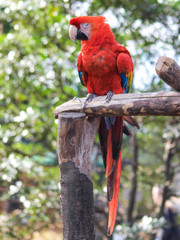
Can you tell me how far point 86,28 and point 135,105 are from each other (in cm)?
60

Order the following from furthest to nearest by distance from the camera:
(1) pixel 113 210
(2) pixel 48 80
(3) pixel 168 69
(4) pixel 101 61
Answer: (2) pixel 48 80 → (4) pixel 101 61 → (1) pixel 113 210 → (3) pixel 168 69

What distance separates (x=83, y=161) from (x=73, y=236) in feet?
0.93

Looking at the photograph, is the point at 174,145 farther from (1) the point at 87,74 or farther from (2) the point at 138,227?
(1) the point at 87,74

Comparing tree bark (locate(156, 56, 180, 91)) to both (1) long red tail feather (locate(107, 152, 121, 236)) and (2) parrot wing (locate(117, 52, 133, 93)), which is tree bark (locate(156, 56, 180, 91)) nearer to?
(2) parrot wing (locate(117, 52, 133, 93))

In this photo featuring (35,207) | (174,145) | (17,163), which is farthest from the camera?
(174,145)

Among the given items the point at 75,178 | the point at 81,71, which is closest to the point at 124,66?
the point at 81,71

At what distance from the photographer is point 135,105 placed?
894 mm

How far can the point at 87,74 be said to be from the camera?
138cm

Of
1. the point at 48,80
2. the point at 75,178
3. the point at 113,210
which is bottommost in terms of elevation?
the point at 113,210

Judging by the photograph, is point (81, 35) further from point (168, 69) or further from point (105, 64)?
point (168, 69)

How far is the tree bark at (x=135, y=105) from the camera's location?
0.83 metres

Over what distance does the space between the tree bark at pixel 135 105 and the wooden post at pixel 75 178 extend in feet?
0.16

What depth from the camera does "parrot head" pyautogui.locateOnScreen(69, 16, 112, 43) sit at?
1.27 m

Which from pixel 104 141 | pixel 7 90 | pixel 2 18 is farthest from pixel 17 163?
pixel 2 18
